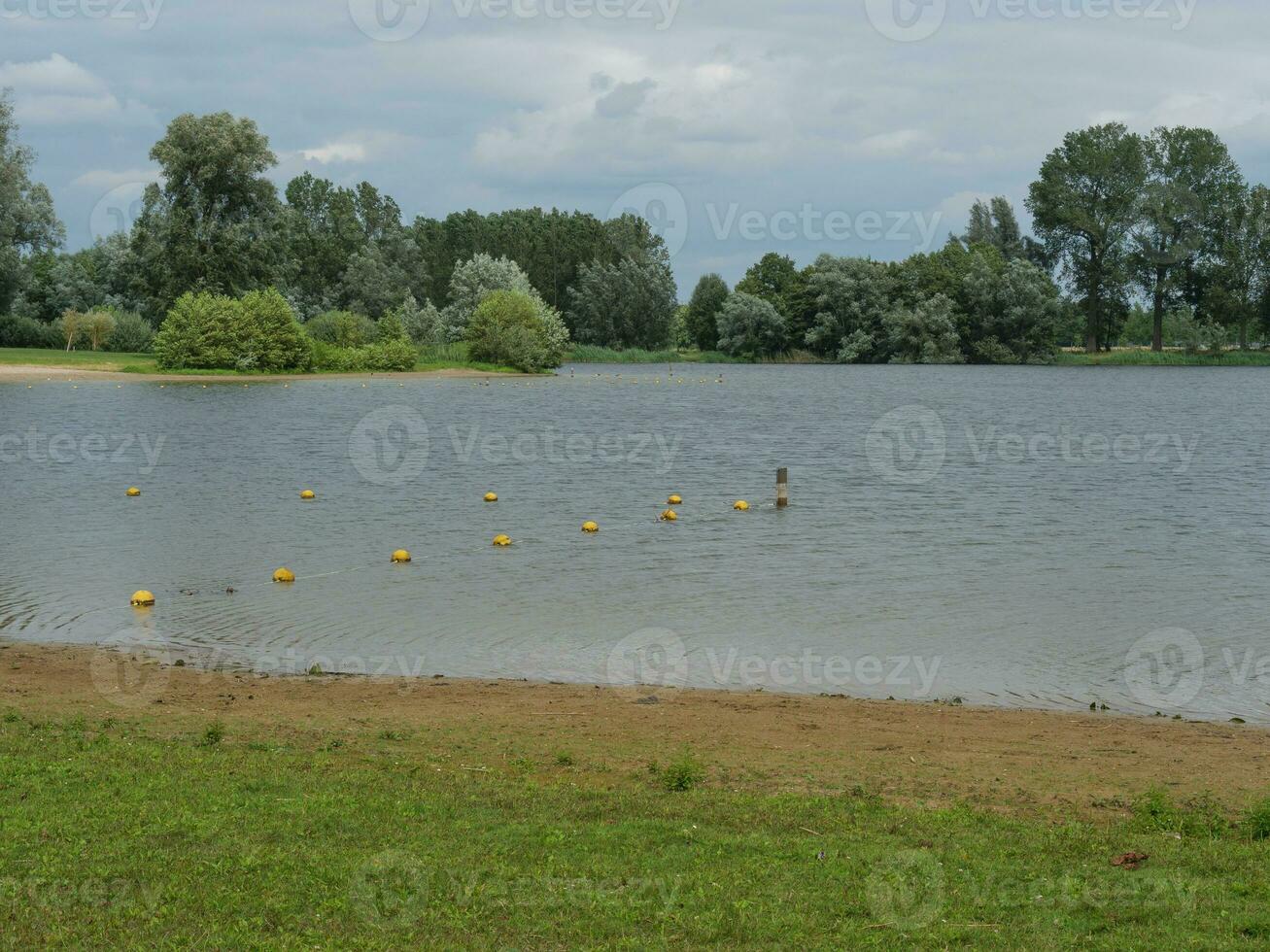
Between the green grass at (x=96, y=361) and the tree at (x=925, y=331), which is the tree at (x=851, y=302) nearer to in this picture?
the tree at (x=925, y=331)

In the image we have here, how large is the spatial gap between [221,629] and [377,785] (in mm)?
8497

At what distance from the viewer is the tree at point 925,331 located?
11350 cm

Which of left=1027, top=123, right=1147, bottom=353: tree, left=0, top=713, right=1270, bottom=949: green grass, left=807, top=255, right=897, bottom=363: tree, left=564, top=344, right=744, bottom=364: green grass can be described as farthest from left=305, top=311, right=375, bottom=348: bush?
left=0, top=713, right=1270, bottom=949: green grass

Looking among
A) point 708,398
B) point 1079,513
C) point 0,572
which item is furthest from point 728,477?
point 708,398

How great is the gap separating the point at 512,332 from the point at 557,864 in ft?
284

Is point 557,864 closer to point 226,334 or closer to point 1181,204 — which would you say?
point 226,334

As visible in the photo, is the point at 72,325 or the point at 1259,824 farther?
the point at 72,325

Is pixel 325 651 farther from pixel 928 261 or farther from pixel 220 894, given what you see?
pixel 928 261

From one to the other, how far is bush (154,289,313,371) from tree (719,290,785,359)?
55.6 meters

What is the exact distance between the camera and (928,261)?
123 meters

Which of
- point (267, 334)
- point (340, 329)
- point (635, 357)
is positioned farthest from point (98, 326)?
point (635, 357)

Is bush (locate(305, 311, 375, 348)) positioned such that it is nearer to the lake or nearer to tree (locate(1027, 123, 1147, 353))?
the lake

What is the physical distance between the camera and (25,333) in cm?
8538

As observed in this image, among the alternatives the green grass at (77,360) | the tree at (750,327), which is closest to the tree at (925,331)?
the tree at (750,327)
